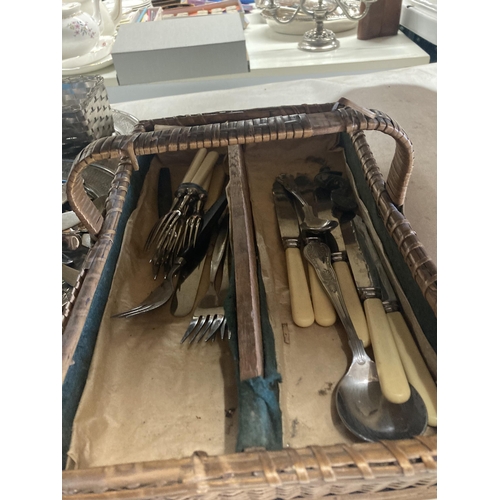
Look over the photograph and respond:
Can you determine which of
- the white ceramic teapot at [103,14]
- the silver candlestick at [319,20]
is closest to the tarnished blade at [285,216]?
the silver candlestick at [319,20]

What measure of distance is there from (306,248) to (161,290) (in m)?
0.19

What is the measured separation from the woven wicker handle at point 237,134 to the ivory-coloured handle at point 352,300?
0.47 feet

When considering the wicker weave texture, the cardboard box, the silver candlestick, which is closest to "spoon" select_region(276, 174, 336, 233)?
the wicker weave texture

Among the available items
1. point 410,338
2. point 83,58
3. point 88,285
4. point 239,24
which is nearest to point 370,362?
point 410,338

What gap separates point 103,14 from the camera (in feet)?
3.95

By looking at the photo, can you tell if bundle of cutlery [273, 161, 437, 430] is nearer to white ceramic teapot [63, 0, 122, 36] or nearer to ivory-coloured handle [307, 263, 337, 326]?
ivory-coloured handle [307, 263, 337, 326]

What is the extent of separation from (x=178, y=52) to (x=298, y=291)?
0.68m

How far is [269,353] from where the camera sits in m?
0.41

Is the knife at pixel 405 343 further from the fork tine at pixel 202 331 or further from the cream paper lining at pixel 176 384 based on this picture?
the fork tine at pixel 202 331

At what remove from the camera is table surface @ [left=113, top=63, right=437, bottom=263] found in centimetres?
85

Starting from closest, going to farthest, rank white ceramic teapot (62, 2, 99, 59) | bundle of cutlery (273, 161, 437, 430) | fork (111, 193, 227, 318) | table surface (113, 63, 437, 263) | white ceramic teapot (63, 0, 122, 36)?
bundle of cutlery (273, 161, 437, 430) < fork (111, 193, 227, 318) < table surface (113, 63, 437, 263) < white ceramic teapot (62, 2, 99, 59) < white ceramic teapot (63, 0, 122, 36)

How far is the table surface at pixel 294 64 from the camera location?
104 cm

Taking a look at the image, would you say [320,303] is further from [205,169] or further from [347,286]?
[205,169]

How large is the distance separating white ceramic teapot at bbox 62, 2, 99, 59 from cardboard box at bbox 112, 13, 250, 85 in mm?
92
